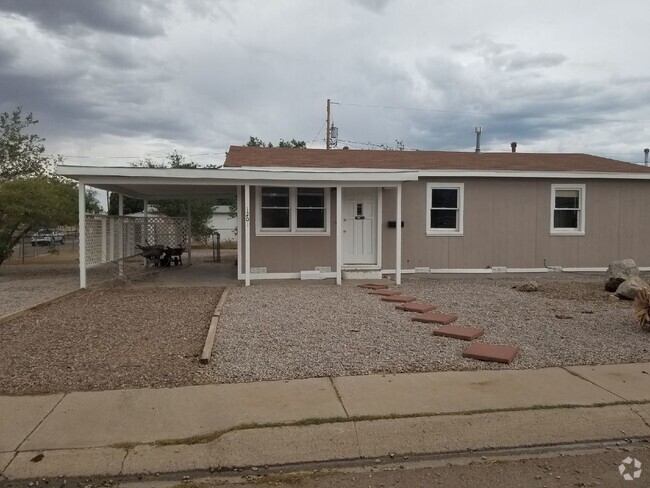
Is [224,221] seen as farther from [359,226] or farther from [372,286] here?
[372,286]

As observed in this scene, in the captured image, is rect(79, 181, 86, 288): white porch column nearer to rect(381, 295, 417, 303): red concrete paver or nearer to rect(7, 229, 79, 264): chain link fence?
rect(381, 295, 417, 303): red concrete paver

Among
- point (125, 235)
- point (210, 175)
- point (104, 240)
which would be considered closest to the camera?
point (210, 175)

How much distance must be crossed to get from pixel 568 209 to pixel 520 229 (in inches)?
63.5

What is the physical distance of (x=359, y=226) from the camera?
13961 millimetres

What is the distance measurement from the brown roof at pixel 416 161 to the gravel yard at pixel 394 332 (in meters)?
4.31

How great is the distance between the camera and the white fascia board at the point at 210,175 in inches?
441

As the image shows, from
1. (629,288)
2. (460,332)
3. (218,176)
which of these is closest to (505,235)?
(629,288)

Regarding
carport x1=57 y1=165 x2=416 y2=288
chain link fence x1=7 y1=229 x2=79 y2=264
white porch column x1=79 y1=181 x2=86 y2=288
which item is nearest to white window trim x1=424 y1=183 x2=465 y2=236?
carport x1=57 y1=165 x2=416 y2=288

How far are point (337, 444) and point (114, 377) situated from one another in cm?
263

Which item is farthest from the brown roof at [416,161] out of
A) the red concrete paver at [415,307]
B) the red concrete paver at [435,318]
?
the red concrete paver at [435,318]

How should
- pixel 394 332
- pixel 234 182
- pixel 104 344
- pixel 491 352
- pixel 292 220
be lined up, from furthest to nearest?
pixel 292 220 → pixel 234 182 → pixel 394 332 → pixel 104 344 → pixel 491 352

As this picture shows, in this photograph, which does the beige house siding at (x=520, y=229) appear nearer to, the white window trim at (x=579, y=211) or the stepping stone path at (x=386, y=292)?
the white window trim at (x=579, y=211)

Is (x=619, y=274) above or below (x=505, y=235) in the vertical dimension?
below

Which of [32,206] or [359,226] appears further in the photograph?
[32,206]
